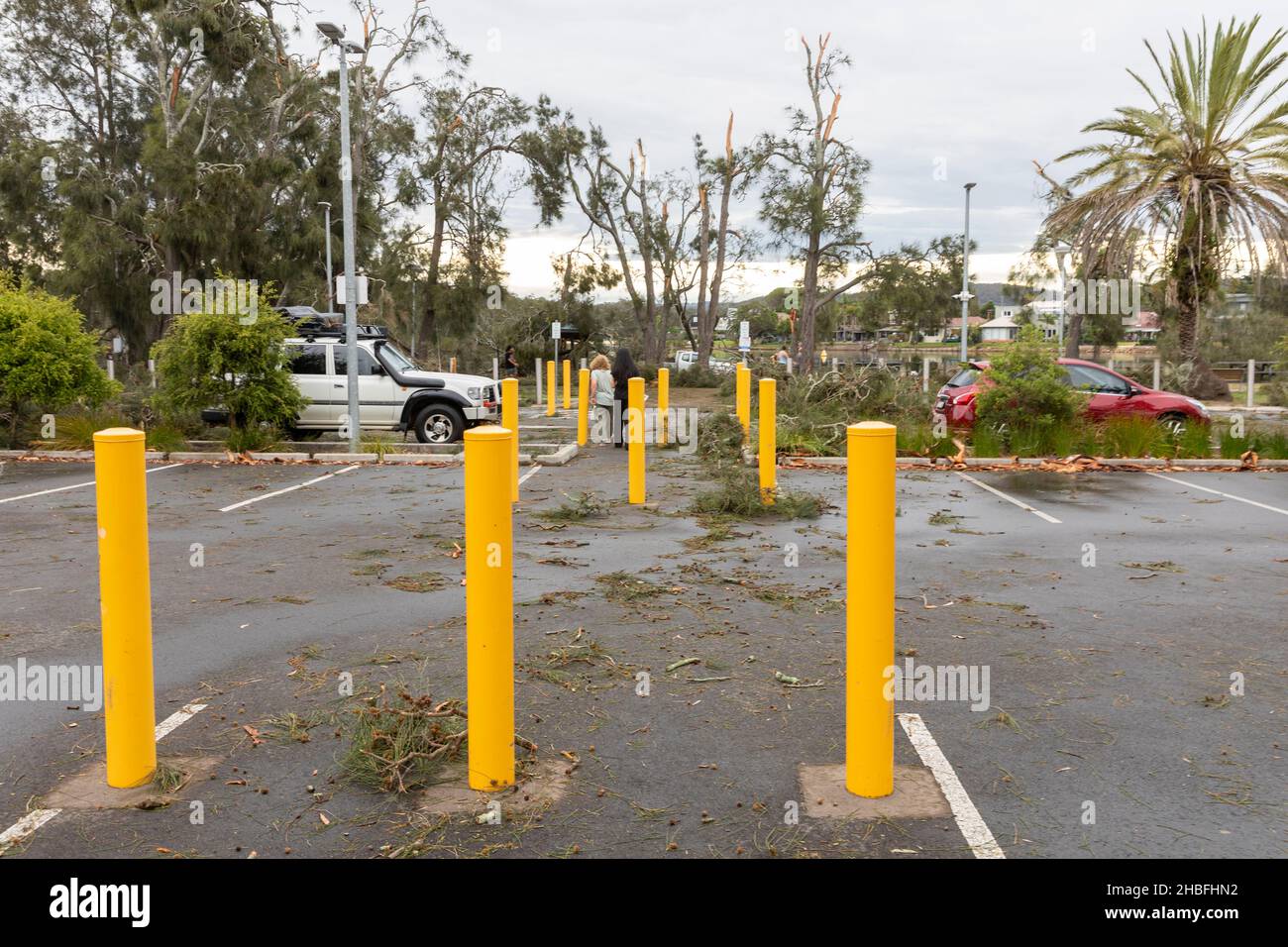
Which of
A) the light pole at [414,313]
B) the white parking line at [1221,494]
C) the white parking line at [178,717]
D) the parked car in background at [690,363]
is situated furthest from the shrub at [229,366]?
the light pole at [414,313]

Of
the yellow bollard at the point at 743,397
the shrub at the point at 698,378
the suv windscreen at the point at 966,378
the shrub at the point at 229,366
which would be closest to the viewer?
the yellow bollard at the point at 743,397

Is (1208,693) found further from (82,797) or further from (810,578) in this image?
(82,797)

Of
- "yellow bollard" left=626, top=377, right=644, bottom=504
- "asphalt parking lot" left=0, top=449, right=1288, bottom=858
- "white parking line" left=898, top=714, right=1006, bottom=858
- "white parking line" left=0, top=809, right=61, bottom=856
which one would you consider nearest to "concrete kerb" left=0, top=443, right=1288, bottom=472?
"yellow bollard" left=626, top=377, right=644, bottom=504

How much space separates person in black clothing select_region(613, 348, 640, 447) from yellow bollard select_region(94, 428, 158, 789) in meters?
13.9

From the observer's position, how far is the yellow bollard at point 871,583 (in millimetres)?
4055

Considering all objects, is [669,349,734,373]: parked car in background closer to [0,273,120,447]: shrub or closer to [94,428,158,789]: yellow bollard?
[0,273,120,447]: shrub

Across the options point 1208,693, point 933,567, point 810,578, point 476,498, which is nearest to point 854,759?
point 476,498

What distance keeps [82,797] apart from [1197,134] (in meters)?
24.3

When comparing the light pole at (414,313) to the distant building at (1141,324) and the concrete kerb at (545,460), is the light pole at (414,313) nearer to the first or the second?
the concrete kerb at (545,460)

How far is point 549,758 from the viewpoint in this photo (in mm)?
4586

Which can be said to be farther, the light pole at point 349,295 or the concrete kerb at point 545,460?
the light pole at point 349,295

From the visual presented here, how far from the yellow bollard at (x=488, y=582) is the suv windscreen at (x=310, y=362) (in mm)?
15006

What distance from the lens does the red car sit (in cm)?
1738

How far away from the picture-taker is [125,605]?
13.9ft
